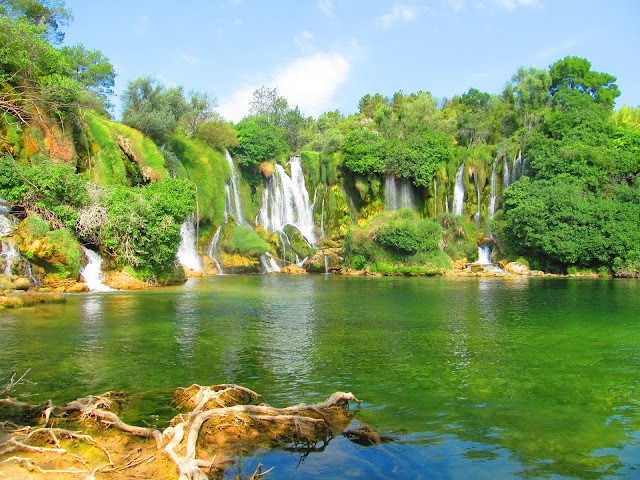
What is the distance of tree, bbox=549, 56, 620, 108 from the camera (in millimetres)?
56094

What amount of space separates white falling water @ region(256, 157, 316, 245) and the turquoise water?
25633mm

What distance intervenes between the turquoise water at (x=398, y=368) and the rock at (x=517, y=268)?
63.0 ft

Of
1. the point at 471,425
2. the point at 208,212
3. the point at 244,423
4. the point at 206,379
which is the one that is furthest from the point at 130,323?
the point at 208,212

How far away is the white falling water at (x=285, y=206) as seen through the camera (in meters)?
46.7

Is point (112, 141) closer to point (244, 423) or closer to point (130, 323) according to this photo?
point (130, 323)

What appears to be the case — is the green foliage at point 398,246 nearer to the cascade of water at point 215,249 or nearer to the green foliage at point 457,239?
the green foliage at point 457,239

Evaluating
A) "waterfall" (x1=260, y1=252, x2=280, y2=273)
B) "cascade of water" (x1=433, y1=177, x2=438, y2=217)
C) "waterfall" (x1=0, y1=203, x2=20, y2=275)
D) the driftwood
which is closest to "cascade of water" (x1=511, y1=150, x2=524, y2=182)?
"cascade of water" (x1=433, y1=177, x2=438, y2=217)

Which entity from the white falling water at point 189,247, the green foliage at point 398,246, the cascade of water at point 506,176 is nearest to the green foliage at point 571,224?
the cascade of water at point 506,176

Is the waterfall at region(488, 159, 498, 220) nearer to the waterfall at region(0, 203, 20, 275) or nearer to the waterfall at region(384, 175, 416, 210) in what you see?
the waterfall at region(384, 175, 416, 210)

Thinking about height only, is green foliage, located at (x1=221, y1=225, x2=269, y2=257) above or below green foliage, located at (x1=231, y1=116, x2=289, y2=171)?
below

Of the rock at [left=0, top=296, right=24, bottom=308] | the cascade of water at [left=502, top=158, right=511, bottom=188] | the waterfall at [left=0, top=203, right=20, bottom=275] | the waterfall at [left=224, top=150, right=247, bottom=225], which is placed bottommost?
the rock at [left=0, top=296, right=24, bottom=308]

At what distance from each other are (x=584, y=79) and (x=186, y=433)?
202 feet

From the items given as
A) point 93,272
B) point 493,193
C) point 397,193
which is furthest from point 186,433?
point 493,193

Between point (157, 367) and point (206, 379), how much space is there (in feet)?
4.89
